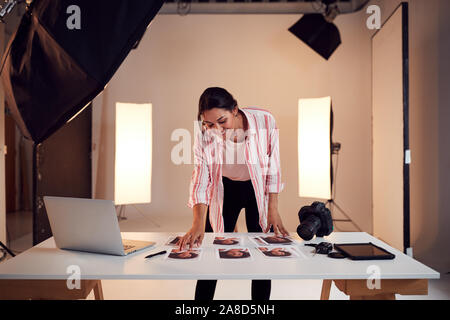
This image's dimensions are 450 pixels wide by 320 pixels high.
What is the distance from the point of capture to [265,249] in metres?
1.19

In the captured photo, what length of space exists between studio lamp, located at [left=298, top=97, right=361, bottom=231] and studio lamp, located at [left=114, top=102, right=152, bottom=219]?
1.81 metres

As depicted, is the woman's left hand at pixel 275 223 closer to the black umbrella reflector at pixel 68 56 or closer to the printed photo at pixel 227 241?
the printed photo at pixel 227 241

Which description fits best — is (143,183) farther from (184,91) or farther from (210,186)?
(210,186)

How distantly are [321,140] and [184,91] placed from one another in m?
2.18

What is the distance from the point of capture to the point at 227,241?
4.31ft

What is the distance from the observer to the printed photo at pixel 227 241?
128 cm

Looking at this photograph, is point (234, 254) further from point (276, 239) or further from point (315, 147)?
point (315, 147)

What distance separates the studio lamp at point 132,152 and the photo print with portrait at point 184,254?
9.24 feet

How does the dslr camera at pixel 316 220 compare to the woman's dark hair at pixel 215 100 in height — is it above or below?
below

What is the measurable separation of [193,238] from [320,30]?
368 centimetres

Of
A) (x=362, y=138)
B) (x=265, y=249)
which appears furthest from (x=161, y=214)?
(x=265, y=249)

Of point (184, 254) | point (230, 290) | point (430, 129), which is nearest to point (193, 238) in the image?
point (184, 254)

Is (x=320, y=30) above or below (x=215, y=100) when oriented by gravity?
above

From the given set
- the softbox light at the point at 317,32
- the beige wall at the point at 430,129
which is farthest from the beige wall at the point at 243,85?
the beige wall at the point at 430,129
